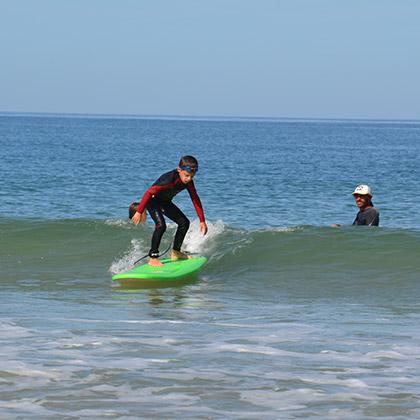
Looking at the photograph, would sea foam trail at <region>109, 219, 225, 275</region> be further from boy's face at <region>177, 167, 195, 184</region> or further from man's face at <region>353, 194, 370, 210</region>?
boy's face at <region>177, 167, 195, 184</region>

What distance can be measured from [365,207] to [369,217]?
214 mm

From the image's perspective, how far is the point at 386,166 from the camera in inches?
2125

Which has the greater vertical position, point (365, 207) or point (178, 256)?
point (365, 207)

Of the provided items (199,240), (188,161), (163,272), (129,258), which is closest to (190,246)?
(199,240)

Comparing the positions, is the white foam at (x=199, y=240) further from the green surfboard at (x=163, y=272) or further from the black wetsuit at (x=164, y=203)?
the black wetsuit at (x=164, y=203)

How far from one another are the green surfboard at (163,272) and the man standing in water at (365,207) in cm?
288

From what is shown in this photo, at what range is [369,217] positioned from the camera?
1505 centimetres

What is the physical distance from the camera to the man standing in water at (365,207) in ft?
46.7

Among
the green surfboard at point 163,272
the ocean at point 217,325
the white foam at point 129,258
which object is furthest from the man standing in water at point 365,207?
the white foam at point 129,258

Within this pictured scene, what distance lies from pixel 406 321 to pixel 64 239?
8.75 metres

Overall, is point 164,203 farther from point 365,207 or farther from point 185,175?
point 365,207

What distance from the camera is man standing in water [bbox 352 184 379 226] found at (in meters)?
14.2

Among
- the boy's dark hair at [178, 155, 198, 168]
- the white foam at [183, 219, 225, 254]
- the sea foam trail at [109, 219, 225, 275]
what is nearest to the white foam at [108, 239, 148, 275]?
the sea foam trail at [109, 219, 225, 275]

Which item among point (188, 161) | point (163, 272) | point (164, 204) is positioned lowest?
point (163, 272)
